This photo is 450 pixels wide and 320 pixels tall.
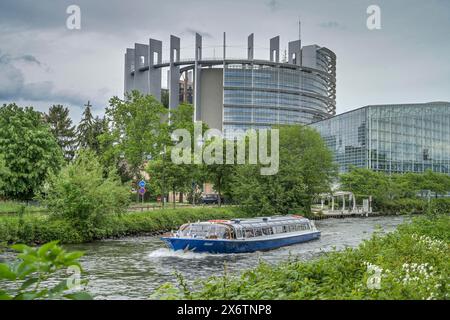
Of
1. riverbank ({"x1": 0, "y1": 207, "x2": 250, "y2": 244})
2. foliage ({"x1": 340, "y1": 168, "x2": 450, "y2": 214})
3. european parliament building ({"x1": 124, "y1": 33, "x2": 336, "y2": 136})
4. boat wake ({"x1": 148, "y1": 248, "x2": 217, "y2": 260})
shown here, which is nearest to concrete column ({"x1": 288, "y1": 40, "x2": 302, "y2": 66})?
european parliament building ({"x1": 124, "y1": 33, "x2": 336, "y2": 136})

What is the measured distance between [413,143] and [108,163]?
72835mm

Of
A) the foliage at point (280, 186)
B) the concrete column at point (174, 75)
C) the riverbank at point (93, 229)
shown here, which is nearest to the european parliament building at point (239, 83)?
the concrete column at point (174, 75)

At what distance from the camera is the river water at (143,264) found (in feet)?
71.1

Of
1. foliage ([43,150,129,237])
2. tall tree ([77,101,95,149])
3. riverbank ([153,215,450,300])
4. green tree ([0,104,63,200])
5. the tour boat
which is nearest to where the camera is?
riverbank ([153,215,450,300])

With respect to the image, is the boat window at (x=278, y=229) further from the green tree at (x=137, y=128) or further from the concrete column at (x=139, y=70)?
the concrete column at (x=139, y=70)

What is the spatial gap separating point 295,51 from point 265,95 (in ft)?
69.0

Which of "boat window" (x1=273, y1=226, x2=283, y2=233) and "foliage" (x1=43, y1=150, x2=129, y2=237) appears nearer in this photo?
"foliage" (x1=43, y1=150, x2=129, y2=237)

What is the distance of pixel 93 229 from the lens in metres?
41.4

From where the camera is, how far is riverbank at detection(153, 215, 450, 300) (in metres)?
8.84

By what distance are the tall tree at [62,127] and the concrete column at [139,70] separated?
90944 millimetres

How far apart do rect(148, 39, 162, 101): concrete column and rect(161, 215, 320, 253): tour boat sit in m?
141

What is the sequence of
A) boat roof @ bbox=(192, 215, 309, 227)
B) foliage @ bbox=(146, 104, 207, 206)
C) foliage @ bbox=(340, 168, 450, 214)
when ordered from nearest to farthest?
boat roof @ bbox=(192, 215, 309, 227), foliage @ bbox=(146, 104, 207, 206), foliage @ bbox=(340, 168, 450, 214)

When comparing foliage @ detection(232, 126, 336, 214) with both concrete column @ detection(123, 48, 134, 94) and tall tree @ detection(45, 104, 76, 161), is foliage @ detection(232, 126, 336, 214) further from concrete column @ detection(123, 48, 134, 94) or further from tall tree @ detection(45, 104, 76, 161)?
concrete column @ detection(123, 48, 134, 94)

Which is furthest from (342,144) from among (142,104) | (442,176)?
(142,104)
